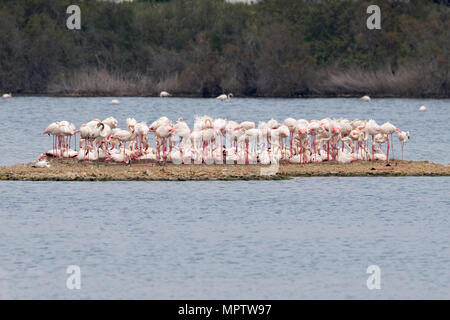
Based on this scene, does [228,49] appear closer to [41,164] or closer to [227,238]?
[41,164]

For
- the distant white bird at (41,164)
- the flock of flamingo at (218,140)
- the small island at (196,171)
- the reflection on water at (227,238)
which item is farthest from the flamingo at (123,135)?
the reflection on water at (227,238)

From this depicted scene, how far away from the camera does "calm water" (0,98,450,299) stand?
47.0 feet

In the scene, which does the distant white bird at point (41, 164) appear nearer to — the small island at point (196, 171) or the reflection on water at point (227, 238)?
the small island at point (196, 171)

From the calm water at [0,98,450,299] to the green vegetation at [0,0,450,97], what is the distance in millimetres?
45708

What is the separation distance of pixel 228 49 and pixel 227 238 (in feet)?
193

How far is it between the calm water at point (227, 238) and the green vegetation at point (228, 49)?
150 feet

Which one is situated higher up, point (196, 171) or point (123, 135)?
point (123, 135)

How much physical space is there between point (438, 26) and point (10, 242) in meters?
57.9

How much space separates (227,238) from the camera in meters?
17.5

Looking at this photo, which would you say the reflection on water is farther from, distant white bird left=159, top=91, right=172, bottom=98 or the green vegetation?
the green vegetation

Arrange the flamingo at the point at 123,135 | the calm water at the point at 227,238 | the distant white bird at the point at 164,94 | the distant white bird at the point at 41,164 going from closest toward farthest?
the calm water at the point at 227,238, the distant white bird at the point at 41,164, the flamingo at the point at 123,135, the distant white bird at the point at 164,94

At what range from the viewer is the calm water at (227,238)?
1434cm

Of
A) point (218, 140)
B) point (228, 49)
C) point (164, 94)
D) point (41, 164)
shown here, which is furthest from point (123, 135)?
point (228, 49)
